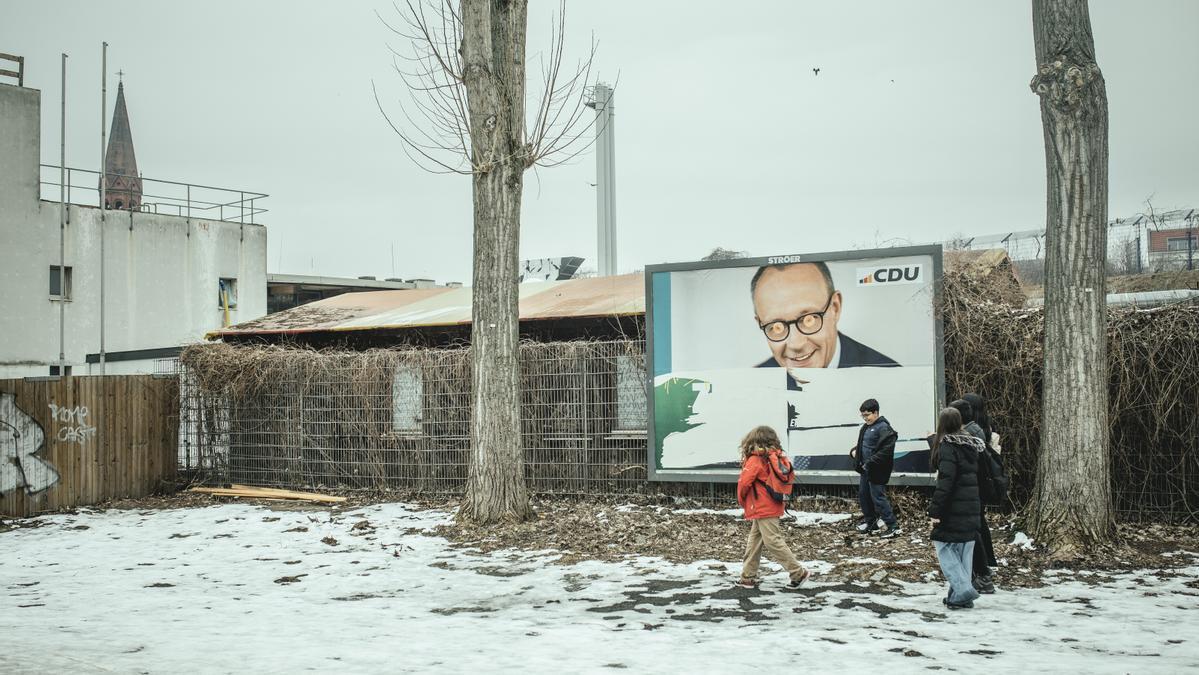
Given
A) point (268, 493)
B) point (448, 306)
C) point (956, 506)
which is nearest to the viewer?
point (956, 506)

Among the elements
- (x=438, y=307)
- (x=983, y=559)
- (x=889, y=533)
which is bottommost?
(x=889, y=533)

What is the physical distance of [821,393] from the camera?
12.3 m

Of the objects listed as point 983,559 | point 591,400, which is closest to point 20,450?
point 591,400

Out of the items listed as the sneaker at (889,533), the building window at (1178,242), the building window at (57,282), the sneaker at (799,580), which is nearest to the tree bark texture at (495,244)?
the sneaker at (889,533)

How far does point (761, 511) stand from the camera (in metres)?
8.25

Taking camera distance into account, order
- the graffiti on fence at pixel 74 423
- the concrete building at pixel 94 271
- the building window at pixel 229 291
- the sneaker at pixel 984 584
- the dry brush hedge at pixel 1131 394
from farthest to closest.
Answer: the building window at pixel 229 291
the concrete building at pixel 94 271
the graffiti on fence at pixel 74 423
the dry brush hedge at pixel 1131 394
the sneaker at pixel 984 584

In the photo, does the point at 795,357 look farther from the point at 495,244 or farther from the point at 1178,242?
the point at 1178,242

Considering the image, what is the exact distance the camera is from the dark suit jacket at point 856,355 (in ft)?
39.1

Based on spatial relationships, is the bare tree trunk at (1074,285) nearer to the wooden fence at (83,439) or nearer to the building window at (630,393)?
the building window at (630,393)

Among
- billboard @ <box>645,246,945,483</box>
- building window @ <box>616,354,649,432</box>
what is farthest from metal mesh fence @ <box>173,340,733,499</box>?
billboard @ <box>645,246,945,483</box>

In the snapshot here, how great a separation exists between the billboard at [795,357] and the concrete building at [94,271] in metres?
19.4

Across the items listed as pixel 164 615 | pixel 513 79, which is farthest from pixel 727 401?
pixel 164 615

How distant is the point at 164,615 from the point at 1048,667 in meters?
6.40

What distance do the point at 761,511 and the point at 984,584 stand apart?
1878mm
